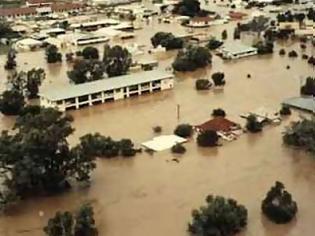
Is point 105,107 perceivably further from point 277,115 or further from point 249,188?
point 249,188

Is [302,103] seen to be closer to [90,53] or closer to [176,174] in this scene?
[176,174]

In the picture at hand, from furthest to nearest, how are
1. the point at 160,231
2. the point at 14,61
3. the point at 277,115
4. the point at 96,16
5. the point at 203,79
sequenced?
the point at 96,16, the point at 14,61, the point at 203,79, the point at 277,115, the point at 160,231

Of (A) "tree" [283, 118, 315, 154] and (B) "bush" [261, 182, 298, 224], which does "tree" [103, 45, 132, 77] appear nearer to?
(A) "tree" [283, 118, 315, 154]

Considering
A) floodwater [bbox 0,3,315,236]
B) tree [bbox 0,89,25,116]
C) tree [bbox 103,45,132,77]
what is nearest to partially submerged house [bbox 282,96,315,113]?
floodwater [bbox 0,3,315,236]

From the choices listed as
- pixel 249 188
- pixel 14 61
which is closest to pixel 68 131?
pixel 249 188

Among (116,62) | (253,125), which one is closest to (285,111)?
(253,125)

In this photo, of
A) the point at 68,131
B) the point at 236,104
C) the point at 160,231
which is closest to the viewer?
the point at 160,231
